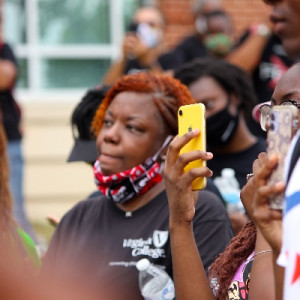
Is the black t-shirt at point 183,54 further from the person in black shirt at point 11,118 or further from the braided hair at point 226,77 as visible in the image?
the braided hair at point 226,77

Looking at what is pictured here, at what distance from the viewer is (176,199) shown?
271 cm

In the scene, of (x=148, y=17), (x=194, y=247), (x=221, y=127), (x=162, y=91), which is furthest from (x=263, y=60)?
(x=194, y=247)

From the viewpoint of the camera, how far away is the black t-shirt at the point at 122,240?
356 centimetres

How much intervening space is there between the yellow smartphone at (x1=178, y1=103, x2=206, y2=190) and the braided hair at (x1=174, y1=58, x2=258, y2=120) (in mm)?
2607

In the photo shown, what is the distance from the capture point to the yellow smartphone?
2691 millimetres

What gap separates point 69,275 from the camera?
3668mm

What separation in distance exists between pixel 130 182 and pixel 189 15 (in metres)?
6.93

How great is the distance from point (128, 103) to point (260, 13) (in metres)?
6.85

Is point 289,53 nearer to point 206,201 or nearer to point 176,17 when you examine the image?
point 206,201

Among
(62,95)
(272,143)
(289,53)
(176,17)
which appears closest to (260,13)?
(176,17)

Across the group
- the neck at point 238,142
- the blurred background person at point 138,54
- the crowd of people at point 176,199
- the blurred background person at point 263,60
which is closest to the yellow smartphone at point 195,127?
the crowd of people at point 176,199

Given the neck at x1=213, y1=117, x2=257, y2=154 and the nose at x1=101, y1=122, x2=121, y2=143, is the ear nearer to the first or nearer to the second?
the neck at x1=213, y1=117, x2=257, y2=154

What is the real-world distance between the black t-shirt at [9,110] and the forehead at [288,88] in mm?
5150

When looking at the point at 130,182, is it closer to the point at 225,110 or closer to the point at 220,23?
the point at 225,110
